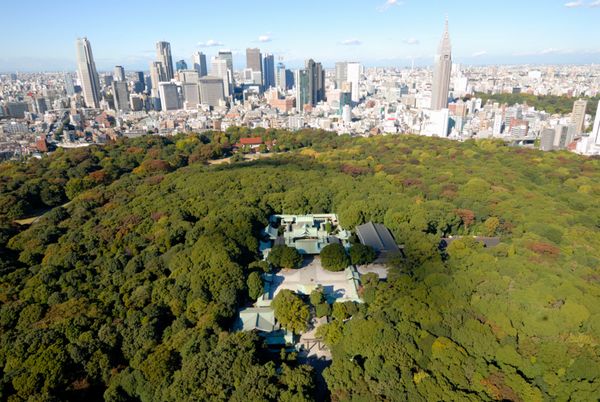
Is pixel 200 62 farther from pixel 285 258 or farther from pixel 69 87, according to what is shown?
pixel 285 258

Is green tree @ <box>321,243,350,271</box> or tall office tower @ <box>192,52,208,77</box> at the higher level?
tall office tower @ <box>192,52,208,77</box>

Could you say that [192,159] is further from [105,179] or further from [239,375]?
[239,375]

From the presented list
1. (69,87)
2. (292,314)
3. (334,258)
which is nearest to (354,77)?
(69,87)

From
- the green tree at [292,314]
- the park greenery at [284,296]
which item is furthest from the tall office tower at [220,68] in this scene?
the green tree at [292,314]

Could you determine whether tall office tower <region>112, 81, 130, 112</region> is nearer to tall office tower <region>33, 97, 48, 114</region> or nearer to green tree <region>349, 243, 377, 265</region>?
tall office tower <region>33, 97, 48, 114</region>

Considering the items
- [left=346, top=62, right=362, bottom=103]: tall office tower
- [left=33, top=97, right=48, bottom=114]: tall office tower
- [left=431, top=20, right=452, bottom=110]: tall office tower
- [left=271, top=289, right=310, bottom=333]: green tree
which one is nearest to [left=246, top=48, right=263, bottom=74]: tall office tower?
[left=346, top=62, right=362, bottom=103]: tall office tower
